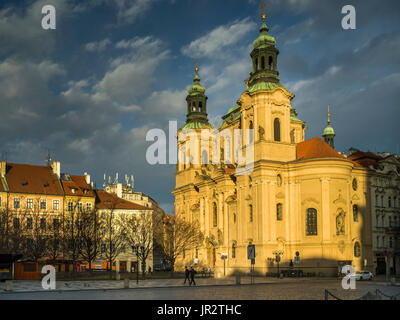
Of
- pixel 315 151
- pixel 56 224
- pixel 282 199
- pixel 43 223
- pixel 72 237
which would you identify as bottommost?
pixel 72 237

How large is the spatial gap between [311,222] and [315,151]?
9.57m

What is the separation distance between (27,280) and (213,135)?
4675 centimetres

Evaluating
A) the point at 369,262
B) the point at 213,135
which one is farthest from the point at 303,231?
the point at 213,135

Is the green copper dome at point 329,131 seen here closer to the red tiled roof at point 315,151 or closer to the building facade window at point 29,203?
the red tiled roof at point 315,151

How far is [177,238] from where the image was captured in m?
74.3

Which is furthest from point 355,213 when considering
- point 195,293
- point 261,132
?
point 195,293

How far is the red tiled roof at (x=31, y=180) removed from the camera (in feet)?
268

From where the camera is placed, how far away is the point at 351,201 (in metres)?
69.9

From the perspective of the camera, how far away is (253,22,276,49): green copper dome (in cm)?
7400

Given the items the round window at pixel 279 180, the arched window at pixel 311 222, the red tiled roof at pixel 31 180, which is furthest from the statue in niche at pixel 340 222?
the red tiled roof at pixel 31 180

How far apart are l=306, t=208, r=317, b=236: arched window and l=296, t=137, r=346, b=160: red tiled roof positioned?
7.07 meters

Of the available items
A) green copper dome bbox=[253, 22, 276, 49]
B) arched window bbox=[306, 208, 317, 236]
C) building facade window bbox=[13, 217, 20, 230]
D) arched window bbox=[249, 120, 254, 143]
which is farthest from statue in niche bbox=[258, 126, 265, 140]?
building facade window bbox=[13, 217, 20, 230]

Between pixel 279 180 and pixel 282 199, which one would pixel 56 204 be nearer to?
pixel 279 180
